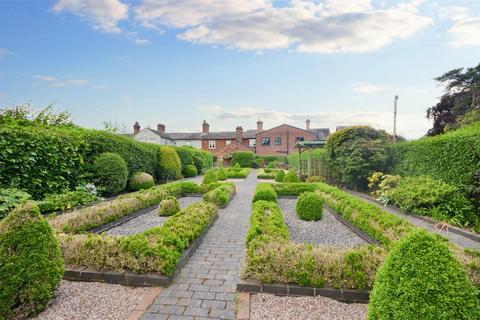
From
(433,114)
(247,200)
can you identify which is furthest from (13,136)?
(433,114)

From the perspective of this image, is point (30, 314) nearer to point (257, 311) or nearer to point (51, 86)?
point (257, 311)

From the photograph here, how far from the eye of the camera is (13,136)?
25.2 ft

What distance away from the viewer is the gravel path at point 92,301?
3043mm

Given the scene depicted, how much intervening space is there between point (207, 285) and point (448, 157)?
9.36 meters

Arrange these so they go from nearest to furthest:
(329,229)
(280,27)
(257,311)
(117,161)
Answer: (257,311) → (329,229) → (280,27) → (117,161)

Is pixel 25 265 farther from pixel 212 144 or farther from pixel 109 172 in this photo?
pixel 212 144

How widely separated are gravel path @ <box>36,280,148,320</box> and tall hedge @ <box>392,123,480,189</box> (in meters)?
9.27

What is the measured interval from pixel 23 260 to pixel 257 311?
274 centimetres

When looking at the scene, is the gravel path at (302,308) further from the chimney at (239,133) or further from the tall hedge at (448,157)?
the chimney at (239,133)

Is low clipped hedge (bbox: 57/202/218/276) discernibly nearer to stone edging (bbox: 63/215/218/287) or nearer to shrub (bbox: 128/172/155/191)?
stone edging (bbox: 63/215/218/287)

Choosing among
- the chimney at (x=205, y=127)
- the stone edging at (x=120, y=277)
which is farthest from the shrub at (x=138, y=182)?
the chimney at (x=205, y=127)

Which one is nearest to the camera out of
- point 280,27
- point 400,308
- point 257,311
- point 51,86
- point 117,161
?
point 400,308

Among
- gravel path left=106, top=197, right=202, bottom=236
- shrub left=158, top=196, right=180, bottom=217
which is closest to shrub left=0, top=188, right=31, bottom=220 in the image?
gravel path left=106, top=197, right=202, bottom=236

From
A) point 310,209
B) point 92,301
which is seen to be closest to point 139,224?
point 92,301
